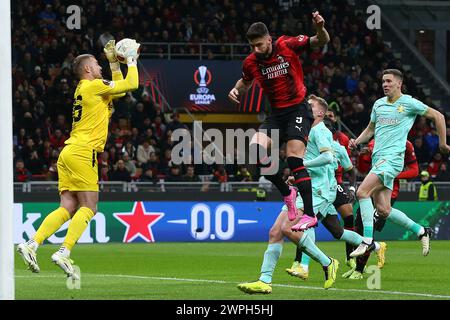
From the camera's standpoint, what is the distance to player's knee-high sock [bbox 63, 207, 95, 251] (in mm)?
11492

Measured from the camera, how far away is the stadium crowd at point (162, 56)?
26.8 meters

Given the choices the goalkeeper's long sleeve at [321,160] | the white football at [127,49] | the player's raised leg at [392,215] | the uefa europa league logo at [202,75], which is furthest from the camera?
the uefa europa league logo at [202,75]

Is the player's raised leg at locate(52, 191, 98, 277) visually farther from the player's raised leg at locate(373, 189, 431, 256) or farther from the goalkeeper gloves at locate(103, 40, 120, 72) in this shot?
the player's raised leg at locate(373, 189, 431, 256)

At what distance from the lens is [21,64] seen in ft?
93.8

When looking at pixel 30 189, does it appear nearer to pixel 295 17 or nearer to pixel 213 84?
pixel 213 84

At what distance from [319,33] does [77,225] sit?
321 cm

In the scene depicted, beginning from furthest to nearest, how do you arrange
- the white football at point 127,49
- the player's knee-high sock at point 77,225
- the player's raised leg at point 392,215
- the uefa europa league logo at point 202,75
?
the uefa europa league logo at point 202,75 < the player's raised leg at point 392,215 < the white football at point 127,49 < the player's knee-high sock at point 77,225

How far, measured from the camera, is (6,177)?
7.54m

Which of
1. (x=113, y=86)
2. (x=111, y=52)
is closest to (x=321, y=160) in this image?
(x=113, y=86)

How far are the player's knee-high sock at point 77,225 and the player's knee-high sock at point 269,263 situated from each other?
2.00 meters

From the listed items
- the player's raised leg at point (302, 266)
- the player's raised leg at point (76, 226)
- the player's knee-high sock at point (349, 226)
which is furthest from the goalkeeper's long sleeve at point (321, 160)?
the player's raised leg at point (76, 226)

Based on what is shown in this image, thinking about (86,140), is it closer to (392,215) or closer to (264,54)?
(264,54)

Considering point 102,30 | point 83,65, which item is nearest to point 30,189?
point 102,30

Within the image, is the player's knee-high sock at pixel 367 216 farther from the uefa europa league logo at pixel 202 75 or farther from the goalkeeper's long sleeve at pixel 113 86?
the uefa europa league logo at pixel 202 75
